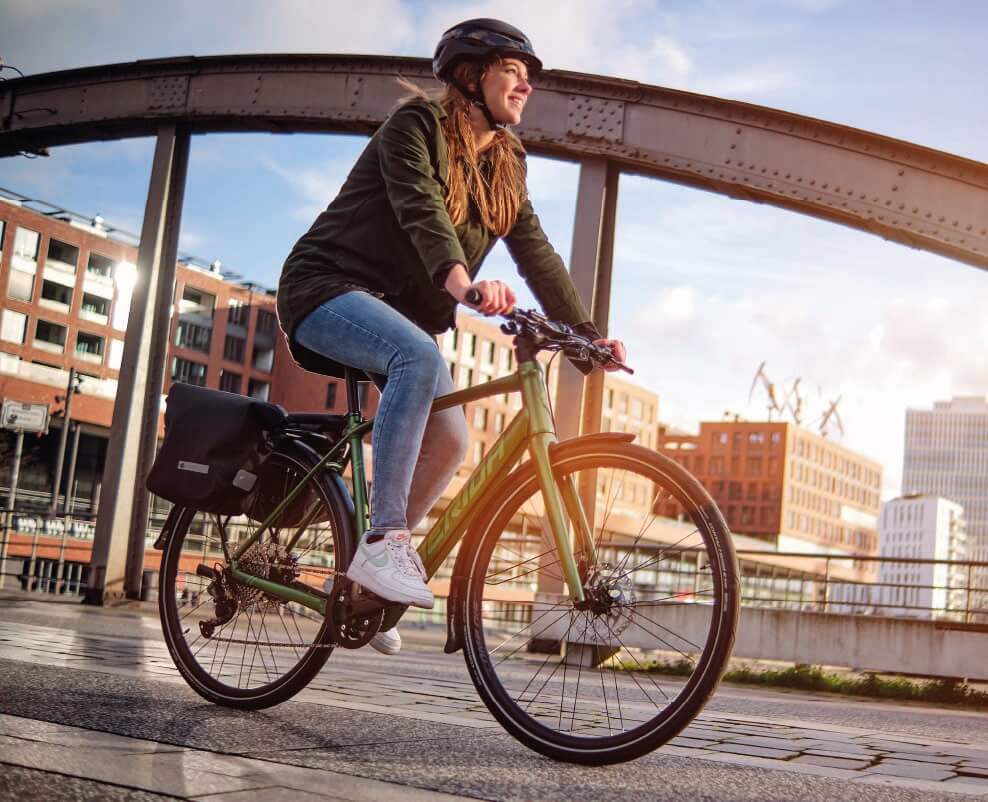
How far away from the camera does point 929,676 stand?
13594mm

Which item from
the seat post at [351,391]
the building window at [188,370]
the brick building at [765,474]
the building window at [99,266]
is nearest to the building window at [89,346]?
the building window at [99,266]

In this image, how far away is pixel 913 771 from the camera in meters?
3.28

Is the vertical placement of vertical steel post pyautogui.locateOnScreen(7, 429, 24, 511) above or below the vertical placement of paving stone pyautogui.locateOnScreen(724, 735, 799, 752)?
above

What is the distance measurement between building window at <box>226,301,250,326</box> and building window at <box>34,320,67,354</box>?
1202 centimetres

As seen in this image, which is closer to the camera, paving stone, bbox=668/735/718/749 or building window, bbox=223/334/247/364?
paving stone, bbox=668/735/718/749

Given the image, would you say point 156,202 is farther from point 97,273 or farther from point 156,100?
point 97,273

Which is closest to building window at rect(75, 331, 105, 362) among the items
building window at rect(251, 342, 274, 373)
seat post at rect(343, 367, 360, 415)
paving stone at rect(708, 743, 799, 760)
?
building window at rect(251, 342, 274, 373)

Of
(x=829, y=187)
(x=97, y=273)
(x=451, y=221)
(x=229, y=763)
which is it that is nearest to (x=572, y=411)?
(x=829, y=187)

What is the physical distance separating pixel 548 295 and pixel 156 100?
10.7 metres

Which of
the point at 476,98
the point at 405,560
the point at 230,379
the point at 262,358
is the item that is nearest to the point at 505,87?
the point at 476,98

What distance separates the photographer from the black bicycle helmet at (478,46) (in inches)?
125

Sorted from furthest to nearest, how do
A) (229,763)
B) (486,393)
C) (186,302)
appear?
(186,302), (486,393), (229,763)

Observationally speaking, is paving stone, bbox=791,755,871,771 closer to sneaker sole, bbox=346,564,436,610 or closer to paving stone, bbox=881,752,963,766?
paving stone, bbox=881,752,963,766

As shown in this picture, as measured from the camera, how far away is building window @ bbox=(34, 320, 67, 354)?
54.9 m
